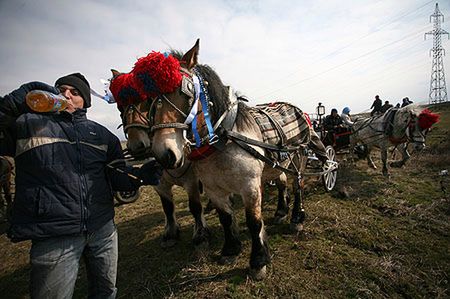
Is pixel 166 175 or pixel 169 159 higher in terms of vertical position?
pixel 169 159

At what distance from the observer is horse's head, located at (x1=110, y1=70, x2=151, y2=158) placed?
5.94 ft

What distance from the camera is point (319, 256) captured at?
3.11 m

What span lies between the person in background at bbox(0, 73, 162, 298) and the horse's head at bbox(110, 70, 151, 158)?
30 cm

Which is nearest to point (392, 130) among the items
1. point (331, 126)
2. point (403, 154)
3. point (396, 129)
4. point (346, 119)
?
point (396, 129)

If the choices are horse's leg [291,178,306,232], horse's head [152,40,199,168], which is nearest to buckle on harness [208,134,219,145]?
horse's head [152,40,199,168]

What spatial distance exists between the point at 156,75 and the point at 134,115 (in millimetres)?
391

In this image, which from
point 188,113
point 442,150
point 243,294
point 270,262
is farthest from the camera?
point 442,150

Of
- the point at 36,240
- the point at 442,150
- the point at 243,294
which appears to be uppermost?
the point at 36,240

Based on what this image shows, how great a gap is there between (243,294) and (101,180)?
208cm

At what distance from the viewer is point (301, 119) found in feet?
13.1

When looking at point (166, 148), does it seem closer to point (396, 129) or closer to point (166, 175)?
point (166, 175)

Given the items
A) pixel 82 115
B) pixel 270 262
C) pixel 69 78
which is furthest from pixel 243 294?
pixel 69 78

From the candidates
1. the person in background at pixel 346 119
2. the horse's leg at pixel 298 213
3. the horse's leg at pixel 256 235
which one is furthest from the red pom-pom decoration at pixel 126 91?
the person in background at pixel 346 119

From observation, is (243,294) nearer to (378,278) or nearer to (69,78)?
(378,278)
